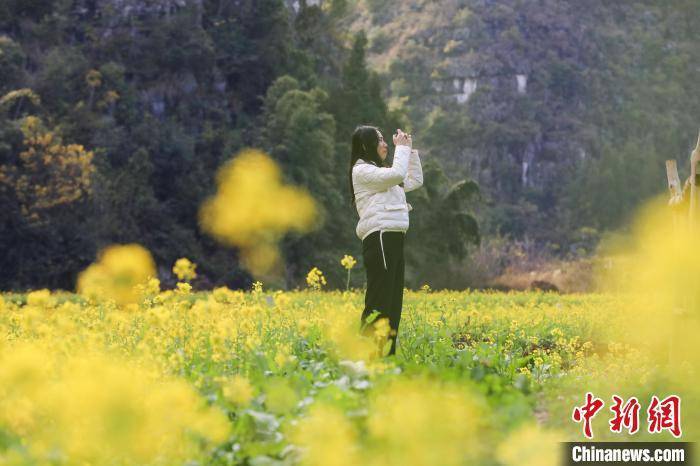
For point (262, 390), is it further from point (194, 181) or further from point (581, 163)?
point (581, 163)

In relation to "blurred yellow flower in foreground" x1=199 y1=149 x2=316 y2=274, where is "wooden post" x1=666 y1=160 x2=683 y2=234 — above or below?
below

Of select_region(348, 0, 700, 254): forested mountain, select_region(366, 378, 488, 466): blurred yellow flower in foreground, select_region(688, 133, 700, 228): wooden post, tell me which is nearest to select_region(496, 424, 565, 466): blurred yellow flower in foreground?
select_region(366, 378, 488, 466): blurred yellow flower in foreground

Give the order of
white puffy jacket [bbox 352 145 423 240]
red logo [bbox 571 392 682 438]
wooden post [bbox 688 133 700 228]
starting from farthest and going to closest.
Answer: white puffy jacket [bbox 352 145 423 240], wooden post [bbox 688 133 700 228], red logo [bbox 571 392 682 438]

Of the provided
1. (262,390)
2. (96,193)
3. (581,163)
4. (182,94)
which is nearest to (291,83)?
(182,94)

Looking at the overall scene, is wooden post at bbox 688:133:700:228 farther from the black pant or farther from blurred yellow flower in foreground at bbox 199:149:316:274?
blurred yellow flower in foreground at bbox 199:149:316:274

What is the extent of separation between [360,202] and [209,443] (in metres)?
3.36

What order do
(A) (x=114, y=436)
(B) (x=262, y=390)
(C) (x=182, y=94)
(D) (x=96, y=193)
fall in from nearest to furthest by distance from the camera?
(A) (x=114, y=436) < (B) (x=262, y=390) < (D) (x=96, y=193) < (C) (x=182, y=94)

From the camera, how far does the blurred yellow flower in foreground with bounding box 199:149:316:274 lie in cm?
Result: 3278

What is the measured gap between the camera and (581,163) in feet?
250

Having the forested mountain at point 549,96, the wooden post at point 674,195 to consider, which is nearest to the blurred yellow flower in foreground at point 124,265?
the wooden post at point 674,195

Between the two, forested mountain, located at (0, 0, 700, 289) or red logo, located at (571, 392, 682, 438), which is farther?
forested mountain, located at (0, 0, 700, 289)
